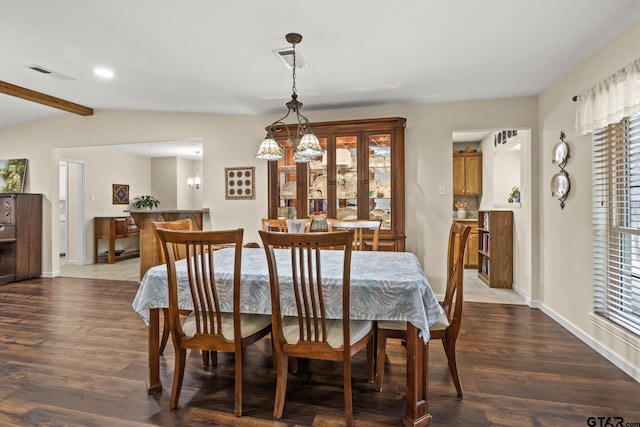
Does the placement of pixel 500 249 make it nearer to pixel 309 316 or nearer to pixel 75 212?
pixel 309 316

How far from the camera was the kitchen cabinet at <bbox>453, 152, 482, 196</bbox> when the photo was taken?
6152 millimetres

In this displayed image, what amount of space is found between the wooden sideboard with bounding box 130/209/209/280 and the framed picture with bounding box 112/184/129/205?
2.90m

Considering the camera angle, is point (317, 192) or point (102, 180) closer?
point (317, 192)

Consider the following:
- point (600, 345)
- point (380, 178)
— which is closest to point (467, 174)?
point (380, 178)

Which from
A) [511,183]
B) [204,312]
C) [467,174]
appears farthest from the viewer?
[467,174]

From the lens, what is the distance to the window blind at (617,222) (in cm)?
238

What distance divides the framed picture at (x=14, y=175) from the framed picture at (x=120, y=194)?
1836mm

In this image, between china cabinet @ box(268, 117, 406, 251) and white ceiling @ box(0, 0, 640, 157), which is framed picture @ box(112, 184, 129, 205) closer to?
white ceiling @ box(0, 0, 640, 157)

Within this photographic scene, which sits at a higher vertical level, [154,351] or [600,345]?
[154,351]

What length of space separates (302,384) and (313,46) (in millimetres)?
2384

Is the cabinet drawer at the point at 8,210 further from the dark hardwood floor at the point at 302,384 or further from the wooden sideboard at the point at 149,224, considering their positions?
the dark hardwood floor at the point at 302,384

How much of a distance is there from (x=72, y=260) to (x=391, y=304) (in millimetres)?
7058

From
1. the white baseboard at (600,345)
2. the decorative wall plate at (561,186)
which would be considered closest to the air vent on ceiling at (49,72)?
the decorative wall plate at (561,186)

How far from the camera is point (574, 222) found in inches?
119
